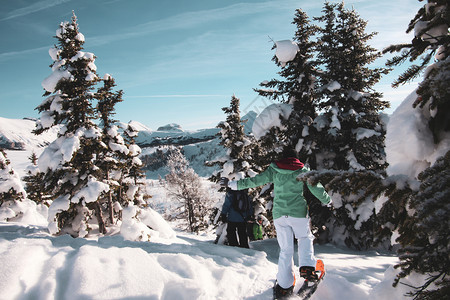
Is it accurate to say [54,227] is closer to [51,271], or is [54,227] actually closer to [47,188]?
[47,188]

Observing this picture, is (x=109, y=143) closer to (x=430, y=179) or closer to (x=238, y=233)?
(x=238, y=233)

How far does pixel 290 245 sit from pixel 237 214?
355 cm

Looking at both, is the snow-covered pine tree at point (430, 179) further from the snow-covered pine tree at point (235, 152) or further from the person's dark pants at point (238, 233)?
the snow-covered pine tree at point (235, 152)

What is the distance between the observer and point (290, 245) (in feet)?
13.8

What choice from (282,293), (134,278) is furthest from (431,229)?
(134,278)

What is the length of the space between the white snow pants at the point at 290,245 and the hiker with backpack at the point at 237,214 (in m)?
3.26

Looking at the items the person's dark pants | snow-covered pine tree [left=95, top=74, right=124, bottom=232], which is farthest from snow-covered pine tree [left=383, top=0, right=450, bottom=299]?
snow-covered pine tree [left=95, top=74, right=124, bottom=232]

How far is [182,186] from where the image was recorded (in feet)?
106

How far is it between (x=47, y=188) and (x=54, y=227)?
2.01 meters

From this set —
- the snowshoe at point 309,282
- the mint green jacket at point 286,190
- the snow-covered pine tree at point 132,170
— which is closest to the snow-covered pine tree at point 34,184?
the snow-covered pine tree at point 132,170

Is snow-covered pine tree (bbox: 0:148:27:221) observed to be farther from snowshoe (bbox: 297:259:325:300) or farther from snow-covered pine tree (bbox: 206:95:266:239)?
snowshoe (bbox: 297:259:325:300)

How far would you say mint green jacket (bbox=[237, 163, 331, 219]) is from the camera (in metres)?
4.28

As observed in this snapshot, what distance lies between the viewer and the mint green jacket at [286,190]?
4.28 metres

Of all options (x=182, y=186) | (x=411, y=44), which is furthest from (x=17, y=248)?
(x=182, y=186)
